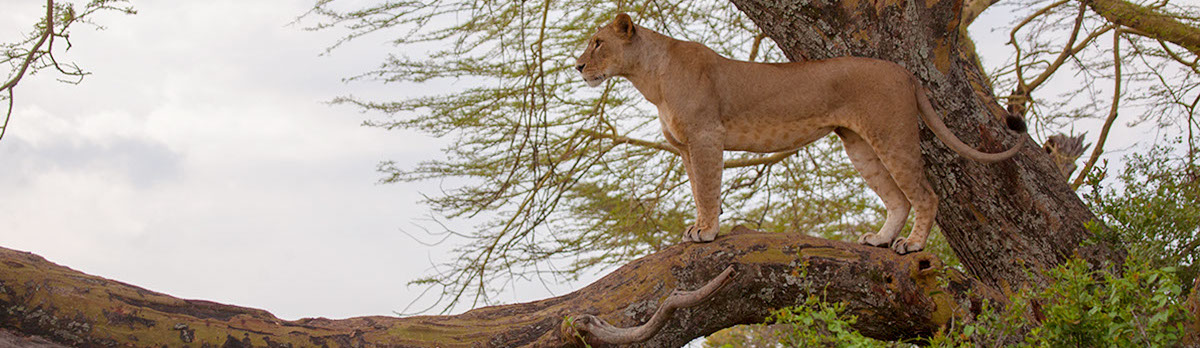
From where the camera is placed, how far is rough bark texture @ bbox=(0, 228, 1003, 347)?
3289 mm

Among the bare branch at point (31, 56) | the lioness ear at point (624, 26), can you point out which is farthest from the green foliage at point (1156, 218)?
the bare branch at point (31, 56)

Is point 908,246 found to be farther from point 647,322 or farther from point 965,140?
point 647,322

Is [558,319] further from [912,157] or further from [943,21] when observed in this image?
[943,21]

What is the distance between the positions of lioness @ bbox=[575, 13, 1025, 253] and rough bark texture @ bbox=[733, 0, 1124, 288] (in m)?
0.39

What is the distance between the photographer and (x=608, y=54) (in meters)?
3.67

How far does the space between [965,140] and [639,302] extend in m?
1.54

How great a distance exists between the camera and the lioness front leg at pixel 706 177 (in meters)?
3.52

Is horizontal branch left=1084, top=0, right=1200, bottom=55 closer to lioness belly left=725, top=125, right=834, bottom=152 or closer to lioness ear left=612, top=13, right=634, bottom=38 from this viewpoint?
lioness belly left=725, top=125, right=834, bottom=152

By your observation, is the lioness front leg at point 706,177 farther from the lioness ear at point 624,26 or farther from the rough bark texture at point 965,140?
the rough bark texture at point 965,140

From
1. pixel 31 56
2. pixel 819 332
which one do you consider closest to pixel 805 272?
pixel 819 332

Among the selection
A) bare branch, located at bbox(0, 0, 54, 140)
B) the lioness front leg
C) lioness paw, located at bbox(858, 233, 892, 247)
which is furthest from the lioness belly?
bare branch, located at bbox(0, 0, 54, 140)

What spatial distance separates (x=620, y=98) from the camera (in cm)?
690

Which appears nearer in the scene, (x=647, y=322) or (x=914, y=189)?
(x=647, y=322)

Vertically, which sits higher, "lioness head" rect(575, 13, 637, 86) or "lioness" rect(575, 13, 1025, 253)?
"lioness head" rect(575, 13, 637, 86)
